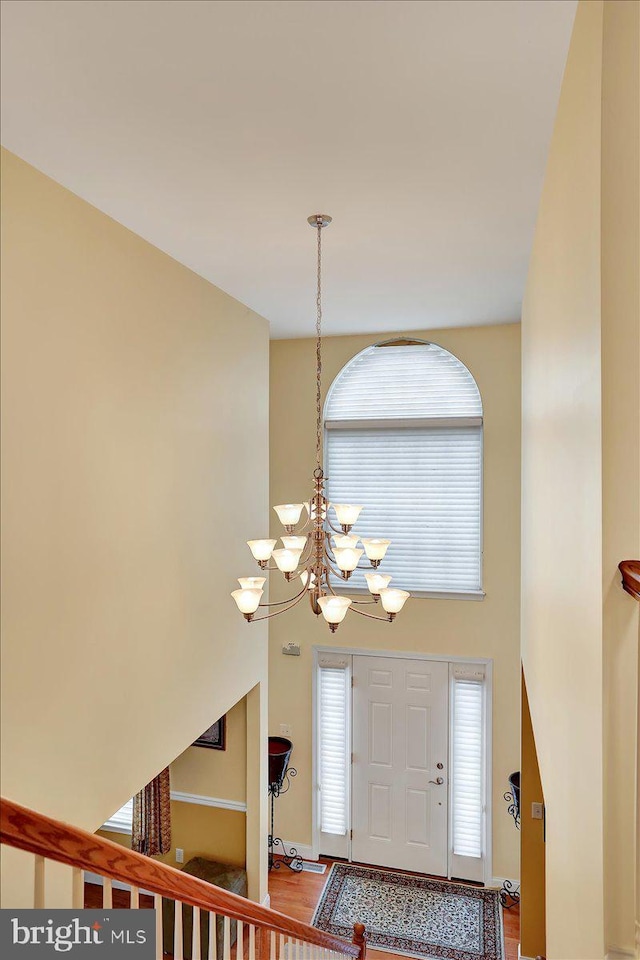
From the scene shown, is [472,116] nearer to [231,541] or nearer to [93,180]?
[93,180]

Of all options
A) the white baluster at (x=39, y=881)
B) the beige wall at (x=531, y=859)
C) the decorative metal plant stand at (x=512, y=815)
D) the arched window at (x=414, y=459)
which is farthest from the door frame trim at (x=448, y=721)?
the white baluster at (x=39, y=881)

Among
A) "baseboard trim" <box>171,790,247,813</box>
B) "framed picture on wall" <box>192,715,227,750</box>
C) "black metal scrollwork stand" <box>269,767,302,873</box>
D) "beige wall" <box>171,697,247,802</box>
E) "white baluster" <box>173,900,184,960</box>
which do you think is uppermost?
"white baluster" <box>173,900,184,960</box>

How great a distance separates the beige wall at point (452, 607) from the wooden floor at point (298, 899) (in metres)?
0.33

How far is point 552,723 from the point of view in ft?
7.66

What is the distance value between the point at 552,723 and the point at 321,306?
3.26 metres

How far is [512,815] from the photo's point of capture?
5176 millimetres

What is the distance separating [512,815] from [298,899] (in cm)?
184

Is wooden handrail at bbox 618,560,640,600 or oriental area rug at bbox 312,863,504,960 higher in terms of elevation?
wooden handrail at bbox 618,560,640,600

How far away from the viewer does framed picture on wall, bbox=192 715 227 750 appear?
472 centimetres

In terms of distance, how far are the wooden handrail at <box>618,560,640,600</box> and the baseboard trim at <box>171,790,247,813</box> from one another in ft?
13.7

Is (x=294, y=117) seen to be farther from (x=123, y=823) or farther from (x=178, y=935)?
(x=123, y=823)

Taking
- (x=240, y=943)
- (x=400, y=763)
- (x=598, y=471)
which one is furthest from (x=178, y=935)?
(x=400, y=763)

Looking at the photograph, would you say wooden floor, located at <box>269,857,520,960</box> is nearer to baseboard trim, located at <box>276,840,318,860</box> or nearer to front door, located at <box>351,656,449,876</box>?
baseboard trim, located at <box>276,840,318,860</box>

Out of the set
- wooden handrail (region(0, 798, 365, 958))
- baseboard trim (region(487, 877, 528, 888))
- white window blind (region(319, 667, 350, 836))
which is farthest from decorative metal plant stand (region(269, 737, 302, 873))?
wooden handrail (region(0, 798, 365, 958))
